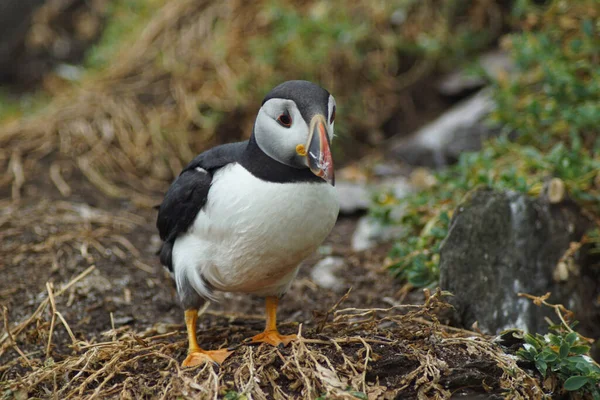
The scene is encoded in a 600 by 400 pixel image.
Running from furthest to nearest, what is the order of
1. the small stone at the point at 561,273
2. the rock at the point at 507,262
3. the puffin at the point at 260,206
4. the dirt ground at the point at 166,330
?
the small stone at the point at 561,273, the rock at the point at 507,262, the dirt ground at the point at 166,330, the puffin at the point at 260,206

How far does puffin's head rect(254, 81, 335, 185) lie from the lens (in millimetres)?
2656

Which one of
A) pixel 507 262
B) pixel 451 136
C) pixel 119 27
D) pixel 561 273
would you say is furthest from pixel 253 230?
pixel 119 27

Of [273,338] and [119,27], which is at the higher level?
[119,27]

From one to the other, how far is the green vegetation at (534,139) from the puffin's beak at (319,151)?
1397mm

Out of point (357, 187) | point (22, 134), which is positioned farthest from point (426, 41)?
point (22, 134)

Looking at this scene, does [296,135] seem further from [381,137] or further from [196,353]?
[381,137]

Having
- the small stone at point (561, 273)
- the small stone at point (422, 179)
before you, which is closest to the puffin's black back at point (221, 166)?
the small stone at point (561, 273)

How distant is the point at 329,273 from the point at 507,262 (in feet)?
4.37

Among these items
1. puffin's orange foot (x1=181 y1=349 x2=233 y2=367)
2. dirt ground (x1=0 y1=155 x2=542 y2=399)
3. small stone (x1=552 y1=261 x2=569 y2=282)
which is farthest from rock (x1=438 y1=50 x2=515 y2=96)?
puffin's orange foot (x1=181 y1=349 x2=233 y2=367)

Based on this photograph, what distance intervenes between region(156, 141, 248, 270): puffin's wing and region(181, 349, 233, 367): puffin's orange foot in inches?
23.3

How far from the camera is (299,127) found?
2.76 metres

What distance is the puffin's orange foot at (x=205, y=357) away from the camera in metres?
3.05

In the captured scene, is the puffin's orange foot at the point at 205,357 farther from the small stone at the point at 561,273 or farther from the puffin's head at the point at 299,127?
the small stone at the point at 561,273

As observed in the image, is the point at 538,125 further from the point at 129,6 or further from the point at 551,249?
the point at 129,6
